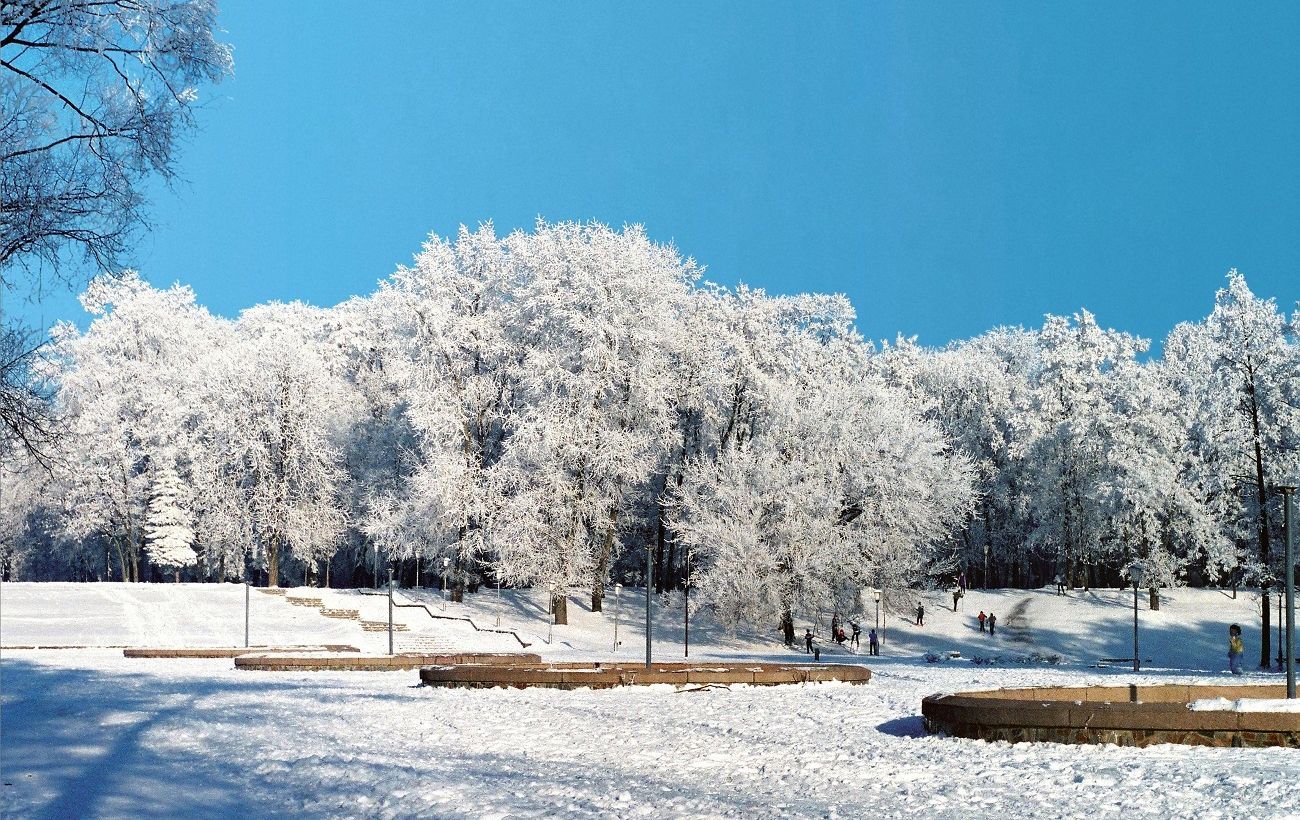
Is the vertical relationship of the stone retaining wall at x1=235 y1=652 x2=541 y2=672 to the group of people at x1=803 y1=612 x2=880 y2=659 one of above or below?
above

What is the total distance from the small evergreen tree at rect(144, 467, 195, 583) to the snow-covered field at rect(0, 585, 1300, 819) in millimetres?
29088

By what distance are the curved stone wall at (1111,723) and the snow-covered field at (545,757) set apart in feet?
1.06

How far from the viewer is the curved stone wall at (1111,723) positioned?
13602 millimetres

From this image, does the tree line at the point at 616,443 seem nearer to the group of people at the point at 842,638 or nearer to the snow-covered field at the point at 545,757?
the group of people at the point at 842,638

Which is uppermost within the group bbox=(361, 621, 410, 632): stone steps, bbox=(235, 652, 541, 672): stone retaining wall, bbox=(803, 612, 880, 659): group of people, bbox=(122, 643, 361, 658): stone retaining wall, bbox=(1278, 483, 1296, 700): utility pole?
bbox=(1278, 483, 1296, 700): utility pole

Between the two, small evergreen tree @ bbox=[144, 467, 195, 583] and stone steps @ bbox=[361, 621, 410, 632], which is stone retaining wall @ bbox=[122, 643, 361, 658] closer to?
stone steps @ bbox=[361, 621, 410, 632]

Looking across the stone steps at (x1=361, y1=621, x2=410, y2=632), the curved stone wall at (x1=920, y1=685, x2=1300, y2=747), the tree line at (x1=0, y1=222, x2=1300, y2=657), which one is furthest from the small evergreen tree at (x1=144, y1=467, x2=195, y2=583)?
the curved stone wall at (x1=920, y1=685, x2=1300, y2=747)

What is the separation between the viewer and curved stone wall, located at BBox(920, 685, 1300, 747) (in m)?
13.6

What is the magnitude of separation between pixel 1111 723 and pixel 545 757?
6322 millimetres

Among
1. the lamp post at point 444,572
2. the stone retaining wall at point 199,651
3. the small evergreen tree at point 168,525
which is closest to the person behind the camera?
the stone retaining wall at point 199,651

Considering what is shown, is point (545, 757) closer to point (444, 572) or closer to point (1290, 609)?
point (1290, 609)

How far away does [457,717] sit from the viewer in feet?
60.2

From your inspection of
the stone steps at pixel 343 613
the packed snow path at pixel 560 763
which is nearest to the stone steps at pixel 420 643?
the stone steps at pixel 343 613

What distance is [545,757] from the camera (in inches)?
558
